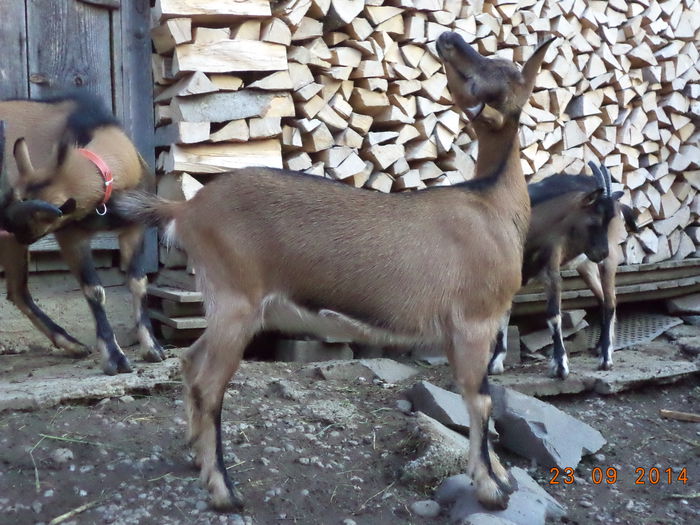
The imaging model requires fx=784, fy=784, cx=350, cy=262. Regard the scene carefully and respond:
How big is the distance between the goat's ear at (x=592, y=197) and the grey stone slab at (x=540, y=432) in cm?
139

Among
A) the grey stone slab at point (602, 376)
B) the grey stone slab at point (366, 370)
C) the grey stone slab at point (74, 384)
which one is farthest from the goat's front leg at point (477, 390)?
the grey stone slab at point (602, 376)

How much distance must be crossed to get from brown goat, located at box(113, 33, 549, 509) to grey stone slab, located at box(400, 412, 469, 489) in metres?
0.17

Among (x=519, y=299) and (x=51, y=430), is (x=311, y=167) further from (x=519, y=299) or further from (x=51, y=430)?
(x=51, y=430)

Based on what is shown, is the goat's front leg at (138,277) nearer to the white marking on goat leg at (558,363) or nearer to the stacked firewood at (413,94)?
the stacked firewood at (413,94)

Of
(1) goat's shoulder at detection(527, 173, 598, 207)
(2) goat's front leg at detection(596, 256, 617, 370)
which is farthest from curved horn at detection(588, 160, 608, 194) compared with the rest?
(2) goat's front leg at detection(596, 256, 617, 370)

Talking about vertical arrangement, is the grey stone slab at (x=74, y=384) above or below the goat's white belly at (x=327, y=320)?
below

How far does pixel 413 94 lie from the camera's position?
5328mm

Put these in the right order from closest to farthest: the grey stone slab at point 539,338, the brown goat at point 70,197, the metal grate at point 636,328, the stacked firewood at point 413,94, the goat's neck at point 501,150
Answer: the goat's neck at point 501,150 < the brown goat at point 70,197 < the stacked firewood at point 413,94 < the grey stone slab at point 539,338 < the metal grate at point 636,328

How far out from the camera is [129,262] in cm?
427

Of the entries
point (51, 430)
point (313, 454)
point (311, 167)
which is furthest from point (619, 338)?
point (51, 430)

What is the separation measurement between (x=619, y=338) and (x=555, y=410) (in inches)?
108

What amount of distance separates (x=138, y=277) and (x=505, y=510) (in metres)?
2.33

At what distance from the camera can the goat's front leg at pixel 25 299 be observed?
4.30m

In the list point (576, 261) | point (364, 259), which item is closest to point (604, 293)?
point (576, 261)
